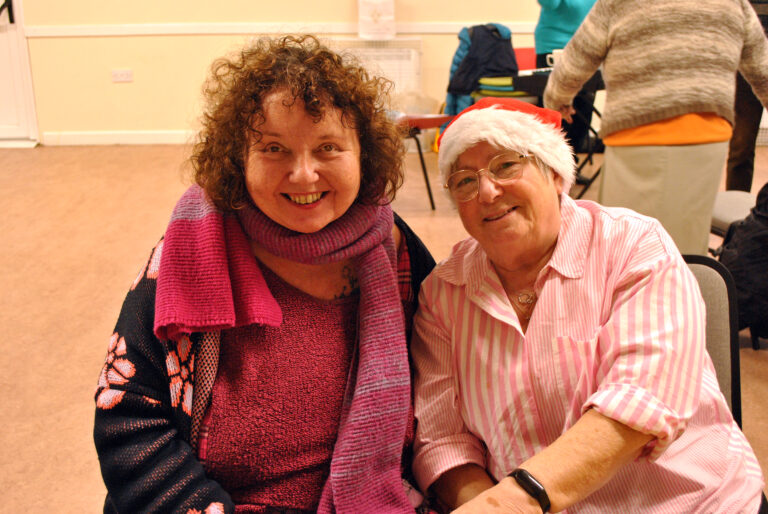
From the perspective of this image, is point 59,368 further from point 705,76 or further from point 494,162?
point 705,76

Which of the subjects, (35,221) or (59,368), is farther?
(35,221)

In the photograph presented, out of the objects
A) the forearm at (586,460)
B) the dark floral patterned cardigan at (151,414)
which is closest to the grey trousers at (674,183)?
the forearm at (586,460)

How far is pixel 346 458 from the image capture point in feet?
3.99

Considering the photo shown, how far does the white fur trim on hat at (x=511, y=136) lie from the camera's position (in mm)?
1239

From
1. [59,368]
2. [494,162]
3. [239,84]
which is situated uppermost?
[239,84]

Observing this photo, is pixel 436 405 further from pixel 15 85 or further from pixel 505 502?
pixel 15 85

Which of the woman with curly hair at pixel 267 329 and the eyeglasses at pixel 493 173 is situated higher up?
the eyeglasses at pixel 493 173

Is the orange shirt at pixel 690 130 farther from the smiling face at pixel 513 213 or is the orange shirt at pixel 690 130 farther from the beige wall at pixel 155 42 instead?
the beige wall at pixel 155 42

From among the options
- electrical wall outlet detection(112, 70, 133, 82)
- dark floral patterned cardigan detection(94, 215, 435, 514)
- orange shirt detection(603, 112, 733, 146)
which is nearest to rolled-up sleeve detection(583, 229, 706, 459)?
dark floral patterned cardigan detection(94, 215, 435, 514)

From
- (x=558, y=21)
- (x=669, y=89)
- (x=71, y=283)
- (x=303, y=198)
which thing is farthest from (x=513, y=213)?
(x=558, y=21)

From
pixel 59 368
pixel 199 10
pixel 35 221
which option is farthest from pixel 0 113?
pixel 59 368

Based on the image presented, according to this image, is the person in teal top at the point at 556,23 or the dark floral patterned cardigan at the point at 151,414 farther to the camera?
the person in teal top at the point at 556,23

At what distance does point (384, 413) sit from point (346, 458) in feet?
0.36

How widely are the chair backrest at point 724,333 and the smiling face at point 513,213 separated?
1.28ft
